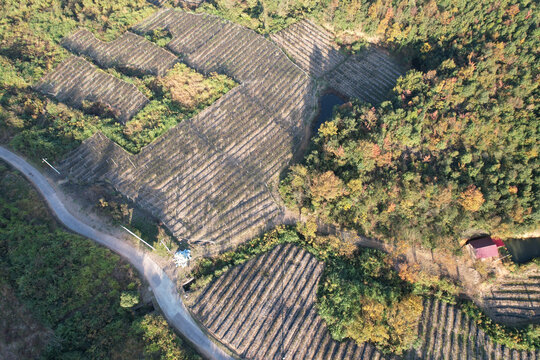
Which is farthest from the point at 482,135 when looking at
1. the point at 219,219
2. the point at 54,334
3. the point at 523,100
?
the point at 54,334

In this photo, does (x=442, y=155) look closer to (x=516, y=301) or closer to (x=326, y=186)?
(x=326, y=186)

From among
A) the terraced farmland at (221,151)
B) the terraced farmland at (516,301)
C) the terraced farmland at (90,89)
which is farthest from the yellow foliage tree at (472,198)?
the terraced farmland at (90,89)

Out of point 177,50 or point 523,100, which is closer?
point 523,100

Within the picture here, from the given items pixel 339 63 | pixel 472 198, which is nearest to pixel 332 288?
pixel 472 198

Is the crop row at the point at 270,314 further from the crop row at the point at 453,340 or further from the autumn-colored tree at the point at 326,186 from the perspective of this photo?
the autumn-colored tree at the point at 326,186

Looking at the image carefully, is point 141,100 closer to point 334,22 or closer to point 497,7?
point 334,22

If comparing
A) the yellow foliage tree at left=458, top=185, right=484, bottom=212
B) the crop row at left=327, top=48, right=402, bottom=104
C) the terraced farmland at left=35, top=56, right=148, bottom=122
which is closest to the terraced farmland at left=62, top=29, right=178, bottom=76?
the terraced farmland at left=35, top=56, right=148, bottom=122

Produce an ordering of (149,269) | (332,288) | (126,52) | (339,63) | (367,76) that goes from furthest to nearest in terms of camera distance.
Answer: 1. (339,63)
2. (367,76)
3. (126,52)
4. (332,288)
5. (149,269)
